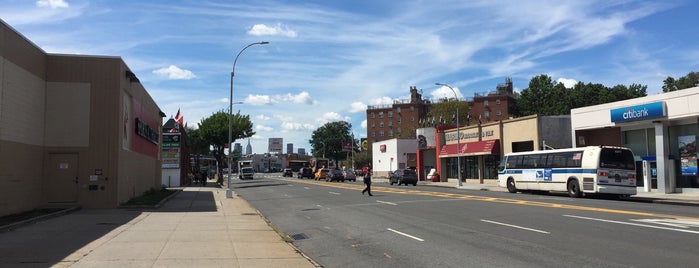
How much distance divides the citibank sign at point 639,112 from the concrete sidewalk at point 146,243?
23.6m

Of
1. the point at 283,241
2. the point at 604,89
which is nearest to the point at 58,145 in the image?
the point at 283,241

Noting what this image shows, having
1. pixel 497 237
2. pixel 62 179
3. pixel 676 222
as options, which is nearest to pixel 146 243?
pixel 497 237

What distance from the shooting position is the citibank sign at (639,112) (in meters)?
29.0

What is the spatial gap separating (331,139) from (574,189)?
4907 inches

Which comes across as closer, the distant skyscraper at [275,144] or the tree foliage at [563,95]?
the tree foliage at [563,95]

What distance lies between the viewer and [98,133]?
2097 centimetres

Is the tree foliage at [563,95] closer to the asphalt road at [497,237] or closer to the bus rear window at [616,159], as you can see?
the bus rear window at [616,159]

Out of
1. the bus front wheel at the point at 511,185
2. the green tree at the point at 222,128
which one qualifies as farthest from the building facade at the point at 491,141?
the green tree at the point at 222,128

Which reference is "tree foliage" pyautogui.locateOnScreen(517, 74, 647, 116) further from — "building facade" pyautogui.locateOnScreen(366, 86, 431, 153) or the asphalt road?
the asphalt road

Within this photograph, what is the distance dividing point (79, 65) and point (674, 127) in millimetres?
30698

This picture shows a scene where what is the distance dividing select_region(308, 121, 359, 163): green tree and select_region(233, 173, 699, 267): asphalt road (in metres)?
131

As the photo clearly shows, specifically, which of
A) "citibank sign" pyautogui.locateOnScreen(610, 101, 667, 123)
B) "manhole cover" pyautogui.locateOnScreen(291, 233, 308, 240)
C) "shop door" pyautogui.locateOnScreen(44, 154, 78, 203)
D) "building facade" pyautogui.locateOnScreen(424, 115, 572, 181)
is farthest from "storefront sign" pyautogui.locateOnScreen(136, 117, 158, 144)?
"citibank sign" pyautogui.locateOnScreen(610, 101, 667, 123)

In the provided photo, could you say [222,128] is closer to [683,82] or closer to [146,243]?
[146,243]

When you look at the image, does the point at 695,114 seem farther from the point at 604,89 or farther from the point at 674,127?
the point at 604,89
